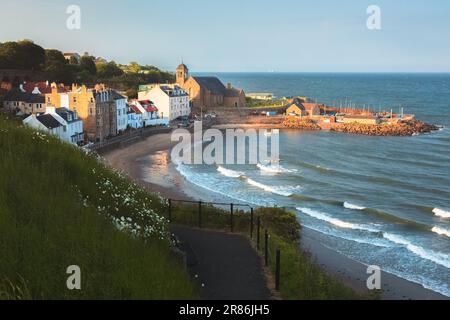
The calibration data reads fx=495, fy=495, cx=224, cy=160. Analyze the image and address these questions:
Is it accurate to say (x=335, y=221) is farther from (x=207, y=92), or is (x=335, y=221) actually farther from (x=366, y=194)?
(x=207, y=92)

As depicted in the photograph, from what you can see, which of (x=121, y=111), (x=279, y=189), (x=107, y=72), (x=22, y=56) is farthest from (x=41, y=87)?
(x=279, y=189)

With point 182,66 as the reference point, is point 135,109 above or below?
below

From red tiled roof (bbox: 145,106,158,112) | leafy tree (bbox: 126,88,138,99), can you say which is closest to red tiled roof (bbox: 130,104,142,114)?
red tiled roof (bbox: 145,106,158,112)

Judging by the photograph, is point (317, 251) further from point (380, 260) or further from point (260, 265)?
point (260, 265)

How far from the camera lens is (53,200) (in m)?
8.35

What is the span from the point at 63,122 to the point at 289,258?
35.5 m

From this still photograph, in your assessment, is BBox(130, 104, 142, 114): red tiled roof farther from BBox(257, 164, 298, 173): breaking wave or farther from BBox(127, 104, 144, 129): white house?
BBox(257, 164, 298, 173): breaking wave

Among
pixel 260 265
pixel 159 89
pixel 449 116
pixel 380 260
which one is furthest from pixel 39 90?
pixel 449 116

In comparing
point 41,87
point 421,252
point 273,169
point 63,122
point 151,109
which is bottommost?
point 421,252

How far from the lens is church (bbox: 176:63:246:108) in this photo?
9356cm

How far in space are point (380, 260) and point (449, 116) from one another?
83.2m

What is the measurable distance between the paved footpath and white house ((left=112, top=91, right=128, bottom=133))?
144ft

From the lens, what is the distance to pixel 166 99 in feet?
234

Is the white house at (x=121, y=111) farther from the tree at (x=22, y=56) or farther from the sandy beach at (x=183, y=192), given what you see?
the tree at (x=22, y=56)
